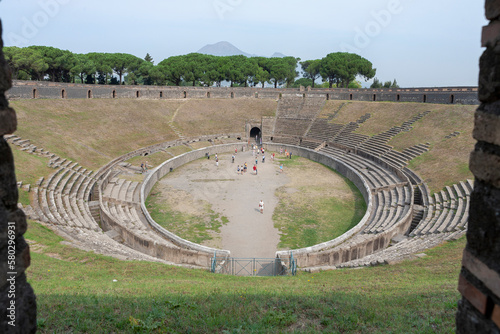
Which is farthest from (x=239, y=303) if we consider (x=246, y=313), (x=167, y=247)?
(x=167, y=247)

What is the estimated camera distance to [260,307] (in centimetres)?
711

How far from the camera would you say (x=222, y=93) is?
187 feet

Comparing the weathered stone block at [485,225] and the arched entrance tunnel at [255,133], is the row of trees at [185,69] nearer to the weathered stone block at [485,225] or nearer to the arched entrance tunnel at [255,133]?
the arched entrance tunnel at [255,133]

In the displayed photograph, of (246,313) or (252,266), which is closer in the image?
(246,313)

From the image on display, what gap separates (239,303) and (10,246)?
15.9 ft

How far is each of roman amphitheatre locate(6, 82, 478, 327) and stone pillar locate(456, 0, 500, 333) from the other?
1038 cm

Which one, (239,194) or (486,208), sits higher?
(486,208)

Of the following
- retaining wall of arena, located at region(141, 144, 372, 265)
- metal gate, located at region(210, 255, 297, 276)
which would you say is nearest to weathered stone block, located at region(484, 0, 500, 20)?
metal gate, located at region(210, 255, 297, 276)

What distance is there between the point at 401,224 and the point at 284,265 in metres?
7.70

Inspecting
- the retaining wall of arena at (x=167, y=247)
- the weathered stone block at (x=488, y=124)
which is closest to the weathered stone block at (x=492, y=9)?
the weathered stone block at (x=488, y=124)

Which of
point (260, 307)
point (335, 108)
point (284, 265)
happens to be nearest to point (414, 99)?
point (335, 108)

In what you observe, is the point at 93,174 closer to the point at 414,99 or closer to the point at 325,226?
the point at 325,226

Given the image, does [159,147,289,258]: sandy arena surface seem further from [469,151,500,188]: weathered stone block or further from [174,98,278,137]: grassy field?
[469,151,500,188]: weathered stone block

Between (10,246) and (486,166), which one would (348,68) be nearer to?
(486,166)
